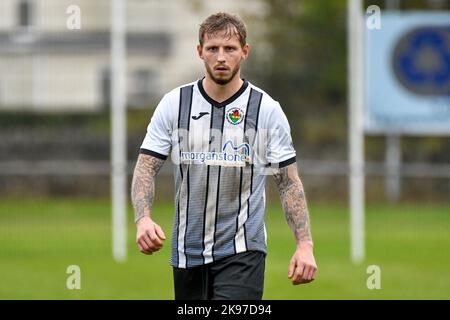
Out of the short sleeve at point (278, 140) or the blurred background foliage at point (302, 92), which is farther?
the blurred background foliage at point (302, 92)

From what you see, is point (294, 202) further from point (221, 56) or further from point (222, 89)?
point (221, 56)

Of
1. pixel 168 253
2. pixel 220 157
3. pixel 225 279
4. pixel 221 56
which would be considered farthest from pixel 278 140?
pixel 168 253

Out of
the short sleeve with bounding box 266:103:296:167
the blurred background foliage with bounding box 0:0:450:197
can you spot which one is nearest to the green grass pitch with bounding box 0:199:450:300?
the blurred background foliage with bounding box 0:0:450:197

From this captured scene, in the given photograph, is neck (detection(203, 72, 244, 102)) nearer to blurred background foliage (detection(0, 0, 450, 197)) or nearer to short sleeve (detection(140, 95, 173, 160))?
short sleeve (detection(140, 95, 173, 160))

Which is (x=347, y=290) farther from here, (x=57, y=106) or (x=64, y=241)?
(x=57, y=106)

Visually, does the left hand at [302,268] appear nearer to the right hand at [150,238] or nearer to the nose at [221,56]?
the right hand at [150,238]

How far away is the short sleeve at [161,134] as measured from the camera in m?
7.42

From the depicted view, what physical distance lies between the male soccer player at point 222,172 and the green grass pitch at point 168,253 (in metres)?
6.14

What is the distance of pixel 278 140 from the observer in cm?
736

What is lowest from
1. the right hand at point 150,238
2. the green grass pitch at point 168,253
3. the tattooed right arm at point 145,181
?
the green grass pitch at point 168,253

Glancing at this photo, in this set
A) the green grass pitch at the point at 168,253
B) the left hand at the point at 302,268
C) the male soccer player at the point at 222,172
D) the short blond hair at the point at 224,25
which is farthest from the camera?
the green grass pitch at the point at 168,253

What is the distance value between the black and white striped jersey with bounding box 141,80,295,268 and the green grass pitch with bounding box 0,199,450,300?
6.17 meters

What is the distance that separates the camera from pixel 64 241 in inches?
819

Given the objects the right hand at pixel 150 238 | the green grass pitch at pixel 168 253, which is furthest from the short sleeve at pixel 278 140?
the green grass pitch at pixel 168 253
